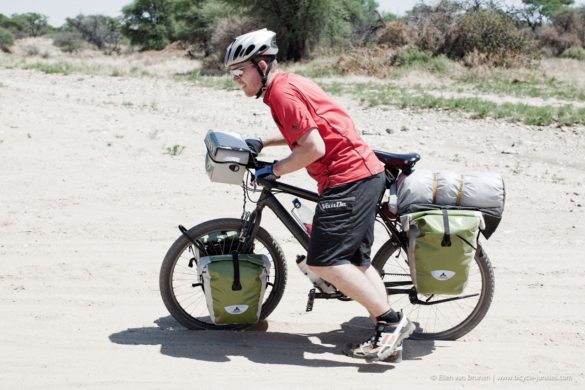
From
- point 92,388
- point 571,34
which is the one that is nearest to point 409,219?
point 92,388

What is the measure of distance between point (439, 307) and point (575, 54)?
30.4 meters

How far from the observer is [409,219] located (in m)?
4.35

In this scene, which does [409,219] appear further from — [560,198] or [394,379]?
[560,198]

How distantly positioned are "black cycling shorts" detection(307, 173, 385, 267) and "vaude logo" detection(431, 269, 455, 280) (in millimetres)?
556

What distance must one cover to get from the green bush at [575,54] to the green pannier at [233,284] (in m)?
30.3

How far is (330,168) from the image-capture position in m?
4.11

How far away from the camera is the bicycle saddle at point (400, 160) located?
4.42 meters

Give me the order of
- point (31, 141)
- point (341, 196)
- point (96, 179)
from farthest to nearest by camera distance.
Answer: point (31, 141), point (96, 179), point (341, 196)

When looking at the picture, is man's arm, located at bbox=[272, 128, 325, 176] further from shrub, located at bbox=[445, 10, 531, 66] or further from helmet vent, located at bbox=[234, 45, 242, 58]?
shrub, located at bbox=[445, 10, 531, 66]

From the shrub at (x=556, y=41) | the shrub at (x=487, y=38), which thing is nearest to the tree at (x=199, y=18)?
the shrub at (x=487, y=38)

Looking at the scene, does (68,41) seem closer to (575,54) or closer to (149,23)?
(149,23)

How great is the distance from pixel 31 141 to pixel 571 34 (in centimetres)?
3267

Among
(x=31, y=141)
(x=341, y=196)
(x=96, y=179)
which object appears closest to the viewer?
(x=341, y=196)

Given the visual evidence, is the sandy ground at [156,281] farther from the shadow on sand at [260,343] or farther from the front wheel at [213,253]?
the front wheel at [213,253]
